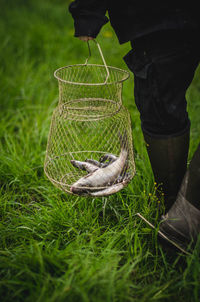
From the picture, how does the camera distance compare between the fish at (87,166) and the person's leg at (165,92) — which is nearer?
the person's leg at (165,92)

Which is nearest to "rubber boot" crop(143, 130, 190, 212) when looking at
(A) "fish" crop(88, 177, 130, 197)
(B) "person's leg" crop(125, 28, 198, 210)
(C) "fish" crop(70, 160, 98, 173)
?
(B) "person's leg" crop(125, 28, 198, 210)

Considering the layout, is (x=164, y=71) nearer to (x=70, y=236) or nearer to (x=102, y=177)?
(x=102, y=177)

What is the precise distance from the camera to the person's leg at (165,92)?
4.07 ft

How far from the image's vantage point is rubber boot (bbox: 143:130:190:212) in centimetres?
144

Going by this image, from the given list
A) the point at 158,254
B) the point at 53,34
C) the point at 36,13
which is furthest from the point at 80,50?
the point at 158,254

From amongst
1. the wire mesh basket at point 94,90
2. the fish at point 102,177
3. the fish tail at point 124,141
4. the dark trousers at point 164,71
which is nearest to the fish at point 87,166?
the fish at point 102,177

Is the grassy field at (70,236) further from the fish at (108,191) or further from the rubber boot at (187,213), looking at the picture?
the fish at (108,191)

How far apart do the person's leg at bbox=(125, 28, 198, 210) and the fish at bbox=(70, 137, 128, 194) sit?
20cm

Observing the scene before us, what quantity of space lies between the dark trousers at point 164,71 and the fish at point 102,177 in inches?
13.6

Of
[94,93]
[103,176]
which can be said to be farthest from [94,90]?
[103,176]

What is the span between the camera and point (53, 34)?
14.0 feet

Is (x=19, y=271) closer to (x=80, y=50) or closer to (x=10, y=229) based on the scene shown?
(x=10, y=229)

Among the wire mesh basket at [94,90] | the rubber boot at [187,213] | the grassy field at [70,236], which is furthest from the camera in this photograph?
the wire mesh basket at [94,90]

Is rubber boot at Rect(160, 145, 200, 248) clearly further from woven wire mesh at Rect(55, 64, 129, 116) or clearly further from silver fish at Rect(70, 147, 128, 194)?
woven wire mesh at Rect(55, 64, 129, 116)
